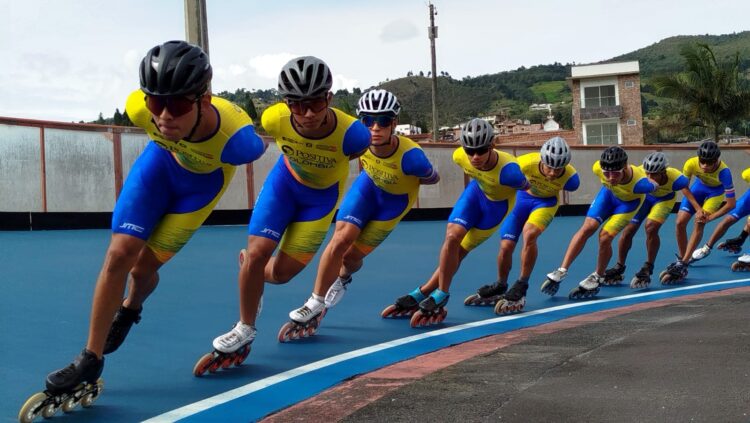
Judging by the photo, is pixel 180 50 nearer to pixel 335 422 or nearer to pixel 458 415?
pixel 335 422

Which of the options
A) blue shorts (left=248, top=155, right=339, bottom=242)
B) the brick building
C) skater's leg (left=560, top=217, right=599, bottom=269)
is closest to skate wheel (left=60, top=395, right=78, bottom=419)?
blue shorts (left=248, top=155, right=339, bottom=242)

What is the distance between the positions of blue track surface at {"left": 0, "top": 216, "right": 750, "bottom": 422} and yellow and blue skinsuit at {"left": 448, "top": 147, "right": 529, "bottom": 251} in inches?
35.0

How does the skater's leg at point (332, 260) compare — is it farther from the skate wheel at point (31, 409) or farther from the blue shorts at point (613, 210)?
the blue shorts at point (613, 210)

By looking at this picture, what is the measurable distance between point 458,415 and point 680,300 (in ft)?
22.0

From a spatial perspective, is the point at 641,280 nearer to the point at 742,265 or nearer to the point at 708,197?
the point at 742,265

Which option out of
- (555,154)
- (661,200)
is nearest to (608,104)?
(661,200)

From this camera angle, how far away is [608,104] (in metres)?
73.1

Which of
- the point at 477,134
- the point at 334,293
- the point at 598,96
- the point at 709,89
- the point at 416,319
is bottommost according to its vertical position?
the point at 416,319

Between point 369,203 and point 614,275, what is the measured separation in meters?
5.35

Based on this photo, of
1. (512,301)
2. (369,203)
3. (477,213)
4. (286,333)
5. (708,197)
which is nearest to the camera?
(286,333)

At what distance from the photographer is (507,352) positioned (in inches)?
256

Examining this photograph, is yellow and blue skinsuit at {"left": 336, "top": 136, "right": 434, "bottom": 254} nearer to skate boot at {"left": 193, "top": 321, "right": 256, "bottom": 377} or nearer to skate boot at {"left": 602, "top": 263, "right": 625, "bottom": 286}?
skate boot at {"left": 193, "top": 321, "right": 256, "bottom": 377}

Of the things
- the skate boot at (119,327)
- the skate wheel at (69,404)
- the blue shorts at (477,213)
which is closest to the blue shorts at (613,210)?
the blue shorts at (477,213)

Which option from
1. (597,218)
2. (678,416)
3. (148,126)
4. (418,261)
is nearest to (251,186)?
(418,261)
